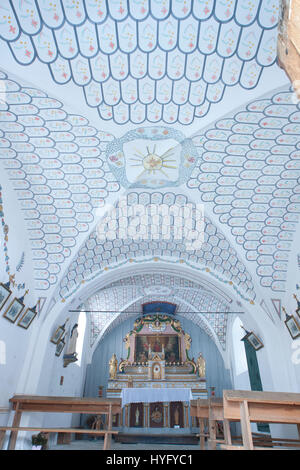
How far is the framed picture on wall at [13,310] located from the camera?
22.3 feet

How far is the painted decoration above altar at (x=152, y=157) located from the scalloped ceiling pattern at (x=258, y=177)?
32cm

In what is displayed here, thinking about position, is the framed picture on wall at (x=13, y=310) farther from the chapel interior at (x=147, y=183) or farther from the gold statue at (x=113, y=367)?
the gold statue at (x=113, y=367)

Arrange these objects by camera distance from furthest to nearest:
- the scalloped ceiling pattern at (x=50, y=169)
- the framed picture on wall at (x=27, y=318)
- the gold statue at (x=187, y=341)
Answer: the gold statue at (x=187, y=341) < the framed picture on wall at (x=27, y=318) < the scalloped ceiling pattern at (x=50, y=169)

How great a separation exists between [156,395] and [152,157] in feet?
25.7

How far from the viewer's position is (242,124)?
5.70m

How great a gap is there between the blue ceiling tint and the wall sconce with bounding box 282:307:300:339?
563 cm

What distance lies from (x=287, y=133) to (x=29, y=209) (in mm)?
6207

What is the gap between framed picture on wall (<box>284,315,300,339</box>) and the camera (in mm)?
7273

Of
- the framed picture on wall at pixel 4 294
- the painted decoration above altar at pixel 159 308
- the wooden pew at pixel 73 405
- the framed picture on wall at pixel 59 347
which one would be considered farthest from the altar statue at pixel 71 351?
the painted decoration above altar at pixel 159 308

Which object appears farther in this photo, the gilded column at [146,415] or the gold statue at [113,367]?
the gold statue at [113,367]

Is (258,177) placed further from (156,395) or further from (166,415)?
(166,415)

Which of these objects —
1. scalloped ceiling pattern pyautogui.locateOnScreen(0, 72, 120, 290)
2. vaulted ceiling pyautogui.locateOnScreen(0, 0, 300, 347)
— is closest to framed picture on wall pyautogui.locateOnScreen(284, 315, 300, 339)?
vaulted ceiling pyautogui.locateOnScreen(0, 0, 300, 347)

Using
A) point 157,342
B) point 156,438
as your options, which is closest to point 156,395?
point 156,438
